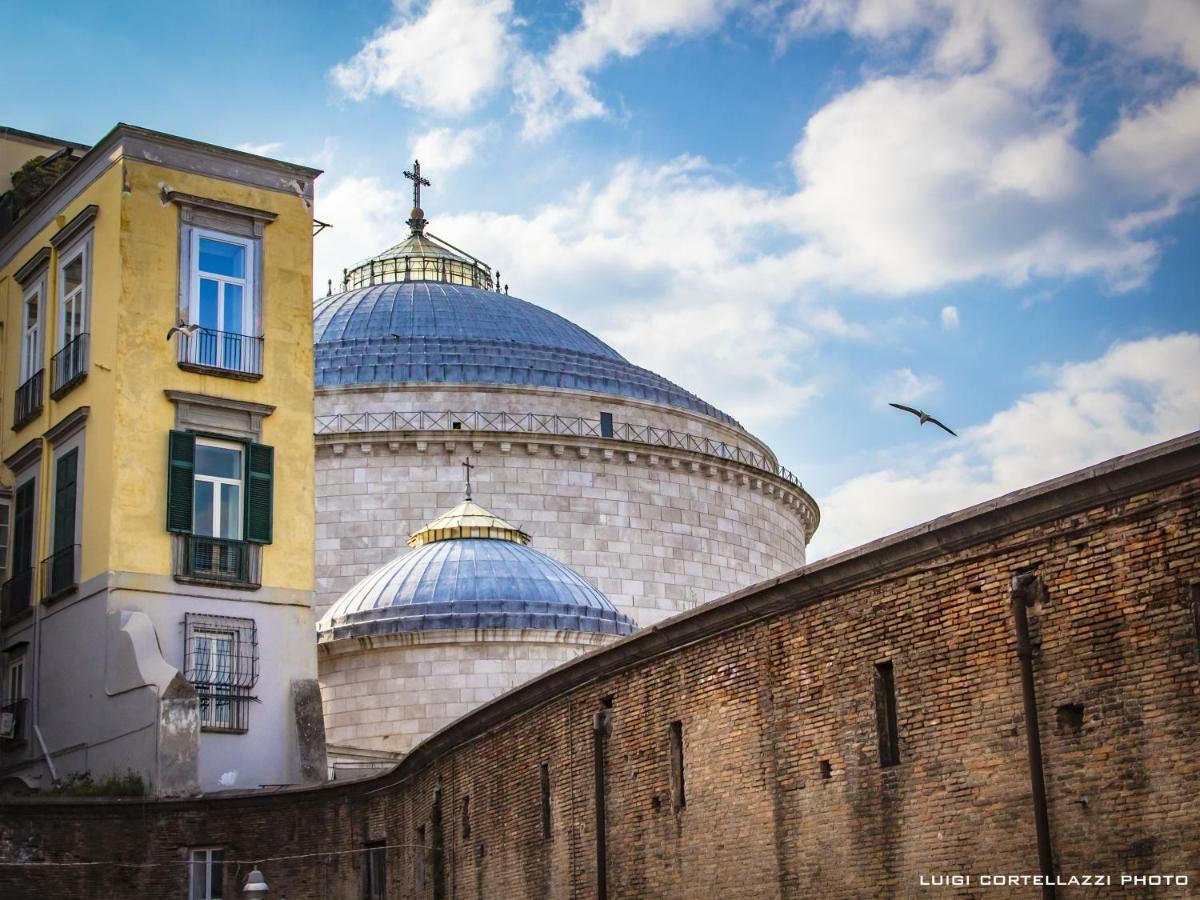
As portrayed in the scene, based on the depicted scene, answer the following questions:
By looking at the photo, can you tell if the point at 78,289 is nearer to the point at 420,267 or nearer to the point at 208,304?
the point at 208,304

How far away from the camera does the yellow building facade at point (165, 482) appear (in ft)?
93.2

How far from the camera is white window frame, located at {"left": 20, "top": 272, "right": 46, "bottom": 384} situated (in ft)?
103

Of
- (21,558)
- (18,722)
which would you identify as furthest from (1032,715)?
(21,558)

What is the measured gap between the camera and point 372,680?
146ft

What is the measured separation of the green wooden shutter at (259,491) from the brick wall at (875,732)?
5.04m

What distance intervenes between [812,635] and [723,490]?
41.0 m

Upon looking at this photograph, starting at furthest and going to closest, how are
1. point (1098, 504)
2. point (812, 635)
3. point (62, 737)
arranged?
1. point (62, 737)
2. point (812, 635)
3. point (1098, 504)

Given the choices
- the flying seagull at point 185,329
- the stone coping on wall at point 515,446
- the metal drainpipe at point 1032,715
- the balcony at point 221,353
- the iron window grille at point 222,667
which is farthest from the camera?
the stone coping on wall at point 515,446

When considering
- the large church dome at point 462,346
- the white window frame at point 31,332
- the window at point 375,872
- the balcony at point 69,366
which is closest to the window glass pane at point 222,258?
the balcony at point 69,366

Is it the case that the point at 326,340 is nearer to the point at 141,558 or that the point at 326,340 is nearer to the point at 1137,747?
the point at 141,558

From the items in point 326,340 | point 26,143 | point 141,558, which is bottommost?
point 141,558

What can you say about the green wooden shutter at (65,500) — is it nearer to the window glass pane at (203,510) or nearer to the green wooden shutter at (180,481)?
the green wooden shutter at (180,481)

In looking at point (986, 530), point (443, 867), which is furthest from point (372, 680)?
point (986, 530)

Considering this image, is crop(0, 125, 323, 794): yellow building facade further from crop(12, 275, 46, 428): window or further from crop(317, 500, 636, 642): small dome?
crop(317, 500, 636, 642): small dome
